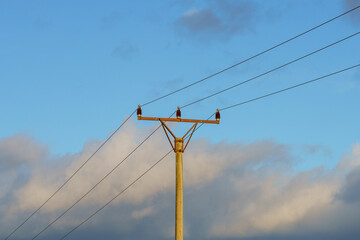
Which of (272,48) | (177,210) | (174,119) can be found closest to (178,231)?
(177,210)

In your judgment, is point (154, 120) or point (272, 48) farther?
point (154, 120)

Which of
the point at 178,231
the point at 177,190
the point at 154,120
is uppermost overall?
the point at 154,120

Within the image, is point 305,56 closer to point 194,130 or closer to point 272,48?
point 272,48

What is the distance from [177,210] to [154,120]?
18.0ft

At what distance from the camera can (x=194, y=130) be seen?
33.5m

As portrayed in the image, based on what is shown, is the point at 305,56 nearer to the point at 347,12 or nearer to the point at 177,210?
the point at 347,12

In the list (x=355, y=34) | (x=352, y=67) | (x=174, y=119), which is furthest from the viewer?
(x=174, y=119)

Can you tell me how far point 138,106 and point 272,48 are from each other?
9315 mm

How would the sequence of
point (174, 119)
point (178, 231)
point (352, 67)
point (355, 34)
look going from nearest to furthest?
1. point (355, 34)
2. point (352, 67)
3. point (178, 231)
4. point (174, 119)

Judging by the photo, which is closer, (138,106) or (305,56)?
(305,56)

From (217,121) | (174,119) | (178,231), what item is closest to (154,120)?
(174,119)

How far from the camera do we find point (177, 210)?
102 feet

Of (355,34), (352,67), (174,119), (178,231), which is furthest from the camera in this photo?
(174,119)

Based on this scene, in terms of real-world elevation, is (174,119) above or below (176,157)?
above
